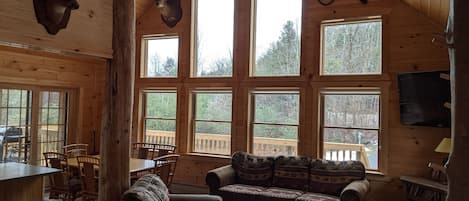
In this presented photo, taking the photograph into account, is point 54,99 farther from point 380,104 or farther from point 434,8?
point 434,8

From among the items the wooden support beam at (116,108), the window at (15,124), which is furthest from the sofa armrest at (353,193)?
the window at (15,124)

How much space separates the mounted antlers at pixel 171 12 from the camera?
584cm

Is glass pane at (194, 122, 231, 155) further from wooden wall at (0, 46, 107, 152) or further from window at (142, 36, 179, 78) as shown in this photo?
wooden wall at (0, 46, 107, 152)

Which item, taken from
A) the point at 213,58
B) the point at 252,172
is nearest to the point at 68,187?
the point at 252,172

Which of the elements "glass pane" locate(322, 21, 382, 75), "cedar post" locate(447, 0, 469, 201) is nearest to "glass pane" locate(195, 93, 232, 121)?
"glass pane" locate(322, 21, 382, 75)

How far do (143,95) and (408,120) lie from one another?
4691 mm

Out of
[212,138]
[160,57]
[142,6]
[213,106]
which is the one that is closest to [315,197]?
[212,138]

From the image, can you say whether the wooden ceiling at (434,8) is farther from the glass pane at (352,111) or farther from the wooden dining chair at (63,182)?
the wooden dining chair at (63,182)

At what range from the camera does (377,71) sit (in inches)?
209

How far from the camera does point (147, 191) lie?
128 inches

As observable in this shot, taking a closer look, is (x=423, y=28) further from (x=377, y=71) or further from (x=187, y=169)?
(x=187, y=169)

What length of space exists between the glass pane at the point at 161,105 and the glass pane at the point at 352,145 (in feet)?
9.39

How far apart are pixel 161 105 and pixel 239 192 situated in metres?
2.82

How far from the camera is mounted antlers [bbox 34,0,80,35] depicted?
268 centimetres
